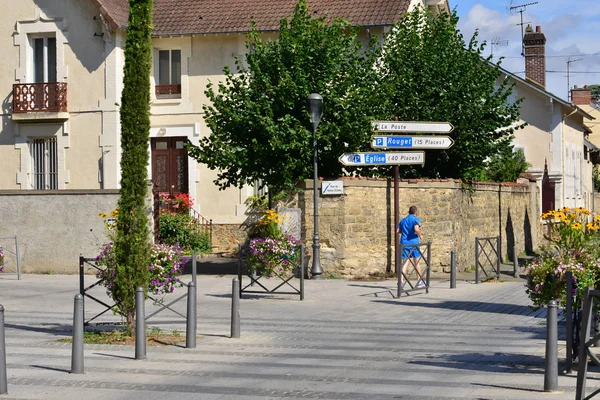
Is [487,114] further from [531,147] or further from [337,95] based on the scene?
[531,147]

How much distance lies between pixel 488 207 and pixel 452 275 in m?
7.43

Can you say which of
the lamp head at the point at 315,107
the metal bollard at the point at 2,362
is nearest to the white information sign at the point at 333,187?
the lamp head at the point at 315,107

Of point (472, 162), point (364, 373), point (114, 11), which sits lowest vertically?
point (364, 373)

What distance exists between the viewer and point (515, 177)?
30.4m

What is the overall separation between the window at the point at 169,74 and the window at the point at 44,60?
3.20 meters

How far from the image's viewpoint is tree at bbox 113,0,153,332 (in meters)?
11.7

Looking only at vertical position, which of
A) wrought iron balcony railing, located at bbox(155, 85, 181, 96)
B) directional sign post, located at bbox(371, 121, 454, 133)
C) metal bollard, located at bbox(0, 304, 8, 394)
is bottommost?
metal bollard, located at bbox(0, 304, 8, 394)

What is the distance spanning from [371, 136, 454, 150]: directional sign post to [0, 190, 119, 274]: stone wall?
20.7ft

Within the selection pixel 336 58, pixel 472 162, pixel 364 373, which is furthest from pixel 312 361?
pixel 472 162

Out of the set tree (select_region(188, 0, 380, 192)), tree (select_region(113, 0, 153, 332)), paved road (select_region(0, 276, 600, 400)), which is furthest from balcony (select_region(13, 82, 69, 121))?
tree (select_region(113, 0, 153, 332))

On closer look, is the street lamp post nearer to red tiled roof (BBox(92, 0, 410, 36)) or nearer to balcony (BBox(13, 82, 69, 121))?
red tiled roof (BBox(92, 0, 410, 36))

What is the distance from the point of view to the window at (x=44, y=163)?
29.5m

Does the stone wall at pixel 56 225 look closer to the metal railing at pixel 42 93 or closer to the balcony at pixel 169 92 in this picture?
the metal railing at pixel 42 93

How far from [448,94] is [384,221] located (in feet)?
14.7
